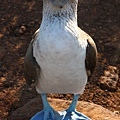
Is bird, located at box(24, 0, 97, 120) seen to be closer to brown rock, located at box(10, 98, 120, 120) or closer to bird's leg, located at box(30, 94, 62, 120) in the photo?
bird's leg, located at box(30, 94, 62, 120)

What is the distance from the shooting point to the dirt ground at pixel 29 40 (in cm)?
359

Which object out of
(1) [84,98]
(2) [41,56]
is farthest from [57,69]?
(1) [84,98]

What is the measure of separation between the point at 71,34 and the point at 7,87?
66.3 inches

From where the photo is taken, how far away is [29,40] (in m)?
4.27

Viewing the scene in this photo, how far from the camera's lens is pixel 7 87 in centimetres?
370

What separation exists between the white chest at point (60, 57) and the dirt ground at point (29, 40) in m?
1.12

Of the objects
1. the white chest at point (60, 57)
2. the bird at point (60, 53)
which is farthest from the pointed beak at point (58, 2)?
the white chest at point (60, 57)

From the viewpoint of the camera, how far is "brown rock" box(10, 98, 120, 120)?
9.55 feet

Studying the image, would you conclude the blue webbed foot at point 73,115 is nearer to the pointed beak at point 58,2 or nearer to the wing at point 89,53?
the wing at point 89,53

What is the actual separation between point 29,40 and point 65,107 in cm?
142

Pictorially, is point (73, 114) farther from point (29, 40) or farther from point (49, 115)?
point (29, 40)

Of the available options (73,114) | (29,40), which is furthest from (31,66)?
(29,40)

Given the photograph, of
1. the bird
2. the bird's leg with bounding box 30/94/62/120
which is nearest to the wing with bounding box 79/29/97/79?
the bird

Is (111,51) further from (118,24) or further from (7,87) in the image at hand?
(7,87)
